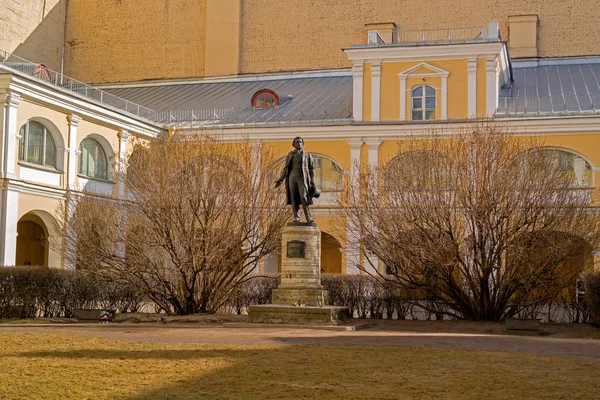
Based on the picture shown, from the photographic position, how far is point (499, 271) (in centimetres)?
2302

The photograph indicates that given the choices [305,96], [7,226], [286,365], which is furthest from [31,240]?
[286,365]

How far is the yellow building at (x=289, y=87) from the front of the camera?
111ft

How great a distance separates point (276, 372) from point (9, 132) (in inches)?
863

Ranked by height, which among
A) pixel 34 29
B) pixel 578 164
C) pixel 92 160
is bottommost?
pixel 92 160

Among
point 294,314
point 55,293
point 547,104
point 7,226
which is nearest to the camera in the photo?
point 294,314

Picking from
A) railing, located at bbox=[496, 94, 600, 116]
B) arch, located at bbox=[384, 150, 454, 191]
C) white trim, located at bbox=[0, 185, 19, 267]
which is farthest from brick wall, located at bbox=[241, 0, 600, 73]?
arch, located at bbox=[384, 150, 454, 191]

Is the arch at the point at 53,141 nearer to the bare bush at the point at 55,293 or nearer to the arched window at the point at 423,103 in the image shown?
the bare bush at the point at 55,293

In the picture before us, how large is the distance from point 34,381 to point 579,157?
97.3 feet

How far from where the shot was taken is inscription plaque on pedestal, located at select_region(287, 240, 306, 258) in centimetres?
2072

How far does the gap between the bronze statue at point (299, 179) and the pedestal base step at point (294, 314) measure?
7.35 ft

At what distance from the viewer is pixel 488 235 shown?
904 inches

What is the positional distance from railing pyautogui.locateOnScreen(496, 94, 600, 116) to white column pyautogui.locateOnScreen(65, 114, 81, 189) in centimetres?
1677

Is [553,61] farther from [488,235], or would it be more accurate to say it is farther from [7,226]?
[7,226]

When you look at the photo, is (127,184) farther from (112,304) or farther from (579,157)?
(579,157)
